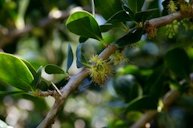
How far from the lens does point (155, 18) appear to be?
0.99 metres

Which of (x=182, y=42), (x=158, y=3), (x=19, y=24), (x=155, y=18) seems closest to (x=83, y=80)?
(x=155, y=18)

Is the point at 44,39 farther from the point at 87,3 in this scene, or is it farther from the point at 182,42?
the point at 182,42

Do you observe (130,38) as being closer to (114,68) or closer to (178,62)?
(178,62)

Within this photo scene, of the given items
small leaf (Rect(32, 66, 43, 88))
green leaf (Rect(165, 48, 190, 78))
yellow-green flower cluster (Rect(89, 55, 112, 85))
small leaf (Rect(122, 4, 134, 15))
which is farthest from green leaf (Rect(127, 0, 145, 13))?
green leaf (Rect(165, 48, 190, 78))

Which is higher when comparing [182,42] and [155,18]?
[155,18]

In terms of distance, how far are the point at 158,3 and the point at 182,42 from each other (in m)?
0.43

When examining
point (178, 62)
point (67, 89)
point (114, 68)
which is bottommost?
point (114, 68)

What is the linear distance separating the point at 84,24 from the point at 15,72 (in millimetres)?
181

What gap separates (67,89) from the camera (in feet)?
3.00

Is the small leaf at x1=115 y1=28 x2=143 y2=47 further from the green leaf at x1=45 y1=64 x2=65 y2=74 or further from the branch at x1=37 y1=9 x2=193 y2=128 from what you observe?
the green leaf at x1=45 y1=64 x2=65 y2=74

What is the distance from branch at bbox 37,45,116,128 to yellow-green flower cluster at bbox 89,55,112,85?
0.01m

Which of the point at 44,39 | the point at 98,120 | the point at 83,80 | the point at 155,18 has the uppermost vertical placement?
the point at 155,18

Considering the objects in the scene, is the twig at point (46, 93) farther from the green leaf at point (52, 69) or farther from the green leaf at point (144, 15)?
the green leaf at point (144, 15)

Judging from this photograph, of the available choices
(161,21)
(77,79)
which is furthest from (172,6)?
(77,79)
